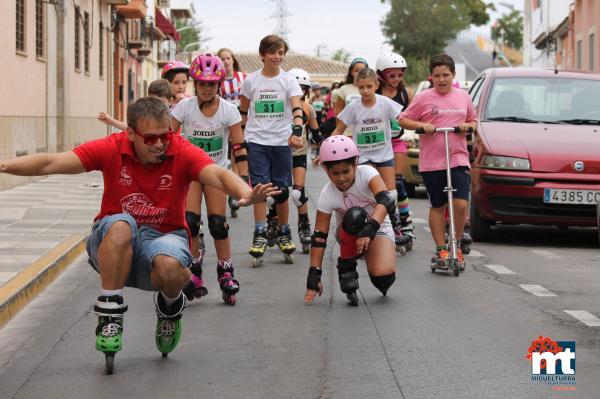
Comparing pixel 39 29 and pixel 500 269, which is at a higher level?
pixel 39 29

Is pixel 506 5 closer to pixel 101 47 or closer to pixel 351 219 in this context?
pixel 101 47

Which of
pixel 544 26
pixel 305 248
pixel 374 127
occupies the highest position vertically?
pixel 544 26

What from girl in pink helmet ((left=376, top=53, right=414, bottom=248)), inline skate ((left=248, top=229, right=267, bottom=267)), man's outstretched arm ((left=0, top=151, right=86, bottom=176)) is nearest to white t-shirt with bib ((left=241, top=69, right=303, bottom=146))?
inline skate ((left=248, top=229, right=267, bottom=267))

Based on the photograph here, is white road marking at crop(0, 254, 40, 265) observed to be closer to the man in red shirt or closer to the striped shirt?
the man in red shirt

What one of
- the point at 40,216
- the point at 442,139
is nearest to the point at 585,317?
the point at 442,139

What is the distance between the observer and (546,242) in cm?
1337

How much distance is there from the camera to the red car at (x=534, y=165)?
40.6ft

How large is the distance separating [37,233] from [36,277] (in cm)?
350

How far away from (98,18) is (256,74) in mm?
27584

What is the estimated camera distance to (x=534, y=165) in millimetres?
12422

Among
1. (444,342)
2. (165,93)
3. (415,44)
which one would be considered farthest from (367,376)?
(415,44)

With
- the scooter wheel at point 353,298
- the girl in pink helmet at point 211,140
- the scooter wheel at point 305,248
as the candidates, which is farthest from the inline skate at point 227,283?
the scooter wheel at point 305,248

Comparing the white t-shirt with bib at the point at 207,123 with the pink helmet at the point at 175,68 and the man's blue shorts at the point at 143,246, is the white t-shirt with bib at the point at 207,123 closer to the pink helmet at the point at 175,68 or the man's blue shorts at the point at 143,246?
the pink helmet at the point at 175,68

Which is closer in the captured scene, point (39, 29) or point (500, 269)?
point (500, 269)
